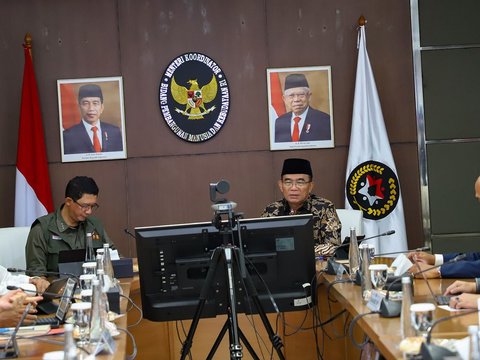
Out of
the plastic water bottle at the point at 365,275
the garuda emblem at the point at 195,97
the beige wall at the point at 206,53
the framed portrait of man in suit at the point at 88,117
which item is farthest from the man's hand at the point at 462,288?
the framed portrait of man in suit at the point at 88,117

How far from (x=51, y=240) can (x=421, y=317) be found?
321 centimetres

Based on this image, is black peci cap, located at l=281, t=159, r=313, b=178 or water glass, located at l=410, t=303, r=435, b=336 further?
black peci cap, located at l=281, t=159, r=313, b=178

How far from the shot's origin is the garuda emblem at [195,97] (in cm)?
636

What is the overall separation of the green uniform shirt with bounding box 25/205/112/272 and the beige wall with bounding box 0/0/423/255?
1062mm

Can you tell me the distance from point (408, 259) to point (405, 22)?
2961 millimetres

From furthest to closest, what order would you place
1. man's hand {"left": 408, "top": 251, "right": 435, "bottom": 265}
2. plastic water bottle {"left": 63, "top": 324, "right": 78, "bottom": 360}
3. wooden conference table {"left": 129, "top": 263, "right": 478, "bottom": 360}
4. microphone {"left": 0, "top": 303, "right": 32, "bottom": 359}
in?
wooden conference table {"left": 129, "top": 263, "right": 478, "bottom": 360} → man's hand {"left": 408, "top": 251, "right": 435, "bottom": 265} → microphone {"left": 0, "top": 303, "right": 32, "bottom": 359} → plastic water bottle {"left": 63, "top": 324, "right": 78, "bottom": 360}

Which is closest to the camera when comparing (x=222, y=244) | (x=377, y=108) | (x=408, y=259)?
(x=222, y=244)

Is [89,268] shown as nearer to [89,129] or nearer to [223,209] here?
[223,209]

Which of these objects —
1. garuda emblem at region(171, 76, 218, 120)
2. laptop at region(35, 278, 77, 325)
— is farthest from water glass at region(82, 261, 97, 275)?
garuda emblem at region(171, 76, 218, 120)

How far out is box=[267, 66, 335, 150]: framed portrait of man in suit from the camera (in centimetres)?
639

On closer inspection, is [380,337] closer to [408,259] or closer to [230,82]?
[408,259]

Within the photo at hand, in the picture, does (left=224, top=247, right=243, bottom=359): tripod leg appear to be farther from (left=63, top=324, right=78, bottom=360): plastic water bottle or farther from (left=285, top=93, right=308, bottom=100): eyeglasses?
(left=285, top=93, right=308, bottom=100): eyeglasses

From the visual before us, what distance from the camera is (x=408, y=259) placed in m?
4.01

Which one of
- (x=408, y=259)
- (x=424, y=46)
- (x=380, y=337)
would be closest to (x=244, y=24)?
(x=424, y=46)
